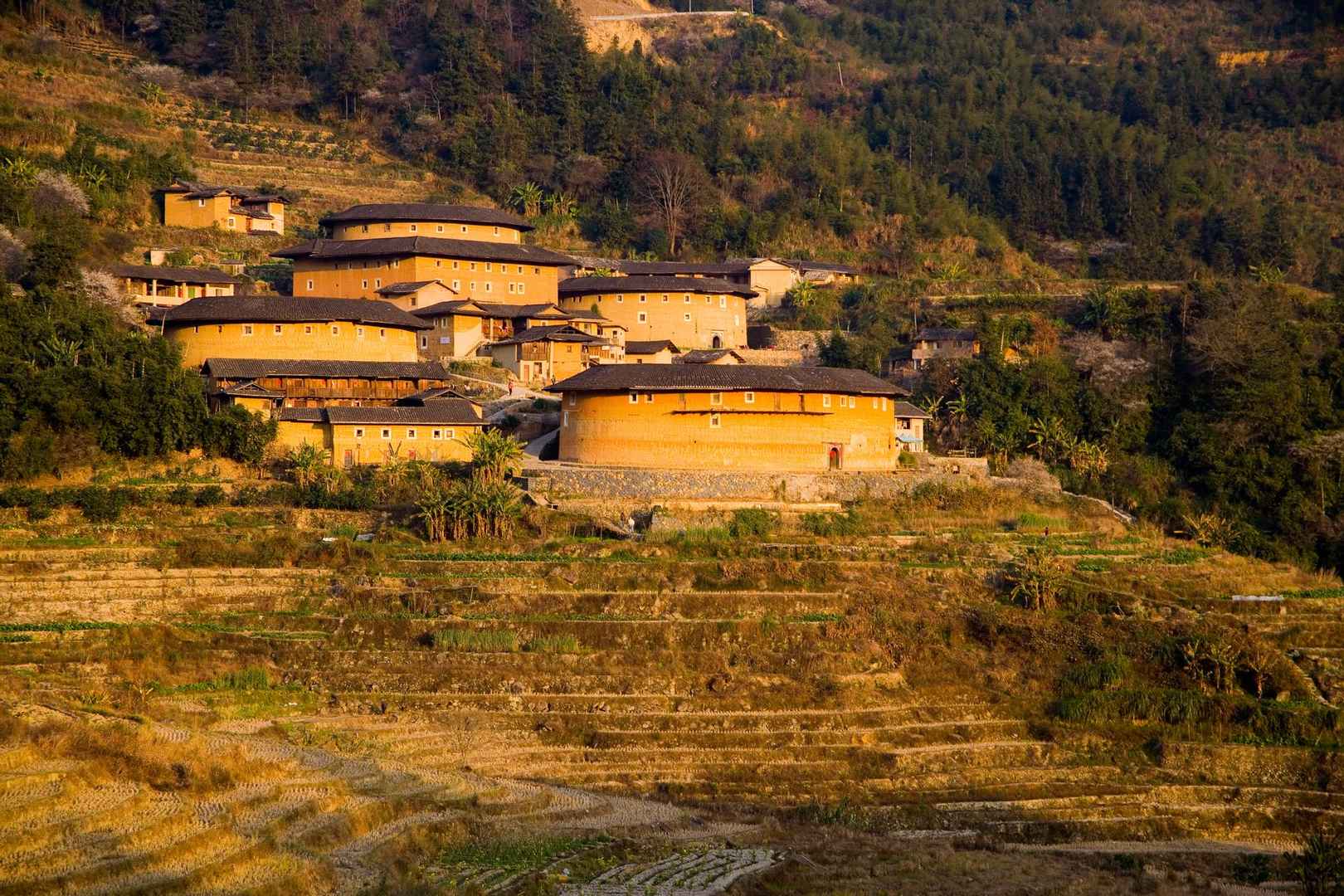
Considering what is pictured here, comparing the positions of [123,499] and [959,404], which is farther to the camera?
[959,404]

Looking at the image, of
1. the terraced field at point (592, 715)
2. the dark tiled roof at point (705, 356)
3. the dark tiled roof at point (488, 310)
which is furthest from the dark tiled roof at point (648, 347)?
the terraced field at point (592, 715)

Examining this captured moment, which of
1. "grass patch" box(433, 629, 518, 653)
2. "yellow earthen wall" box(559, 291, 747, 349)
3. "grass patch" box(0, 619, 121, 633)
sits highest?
"yellow earthen wall" box(559, 291, 747, 349)

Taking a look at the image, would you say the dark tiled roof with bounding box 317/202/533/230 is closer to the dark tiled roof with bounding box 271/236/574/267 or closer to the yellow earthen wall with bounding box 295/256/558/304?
the dark tiled roof with bounding box 271/236/574/267

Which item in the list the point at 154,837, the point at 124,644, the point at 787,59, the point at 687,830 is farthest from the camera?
the point at 787,59

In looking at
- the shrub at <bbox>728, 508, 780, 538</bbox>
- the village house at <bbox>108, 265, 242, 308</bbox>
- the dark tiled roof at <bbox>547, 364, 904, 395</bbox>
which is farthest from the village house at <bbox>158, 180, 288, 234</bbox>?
the shrub at <bbox>728, 508, 780, 538</bbox>

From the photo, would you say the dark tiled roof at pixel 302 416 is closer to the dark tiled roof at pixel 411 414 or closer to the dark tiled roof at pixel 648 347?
the dark tiled roof at pixel 411 414

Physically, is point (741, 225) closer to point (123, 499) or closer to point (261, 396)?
point (261, 396)

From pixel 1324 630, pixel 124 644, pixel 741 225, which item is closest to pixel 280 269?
pixel 741 225
